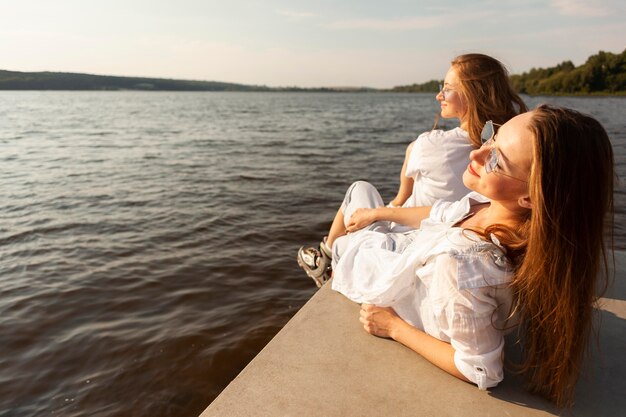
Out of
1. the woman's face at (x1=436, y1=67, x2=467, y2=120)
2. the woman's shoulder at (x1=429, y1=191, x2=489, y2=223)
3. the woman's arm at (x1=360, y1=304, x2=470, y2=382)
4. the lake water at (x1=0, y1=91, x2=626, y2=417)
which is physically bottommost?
the lake water at (x1=0, y1=91, x2=626, y2=417)

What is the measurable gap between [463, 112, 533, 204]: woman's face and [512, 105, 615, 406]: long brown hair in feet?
0.20

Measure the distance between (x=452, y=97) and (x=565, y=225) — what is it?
1.83m

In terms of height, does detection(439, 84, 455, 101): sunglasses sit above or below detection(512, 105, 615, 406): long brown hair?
above

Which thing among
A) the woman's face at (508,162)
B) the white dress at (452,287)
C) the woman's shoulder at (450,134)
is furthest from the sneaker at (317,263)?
the woman's face at (508,162)

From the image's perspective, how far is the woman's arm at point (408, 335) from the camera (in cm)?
222

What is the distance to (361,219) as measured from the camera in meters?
3.14

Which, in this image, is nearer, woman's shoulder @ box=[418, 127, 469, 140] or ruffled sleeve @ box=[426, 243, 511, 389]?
ruffled sleeve @ box=[426, 243, 511, 389]

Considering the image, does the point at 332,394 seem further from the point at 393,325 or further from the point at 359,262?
the point at 359,262

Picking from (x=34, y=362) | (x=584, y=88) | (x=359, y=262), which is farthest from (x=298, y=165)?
(x=584, y=88)

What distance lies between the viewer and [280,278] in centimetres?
588

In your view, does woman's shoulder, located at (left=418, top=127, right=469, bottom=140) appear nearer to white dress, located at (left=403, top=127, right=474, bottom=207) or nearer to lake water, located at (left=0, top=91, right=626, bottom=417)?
white dress, located at (left=403, top=127, right=474, bottom=207)

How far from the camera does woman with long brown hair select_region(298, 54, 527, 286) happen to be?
3209mm

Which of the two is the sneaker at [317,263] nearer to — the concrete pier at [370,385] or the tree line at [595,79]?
→ the concrete pier at [370,385]

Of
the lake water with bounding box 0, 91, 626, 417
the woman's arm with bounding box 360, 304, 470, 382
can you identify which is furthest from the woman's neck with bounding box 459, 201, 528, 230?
the lake water with bounding box 0, 91, 626, 417
